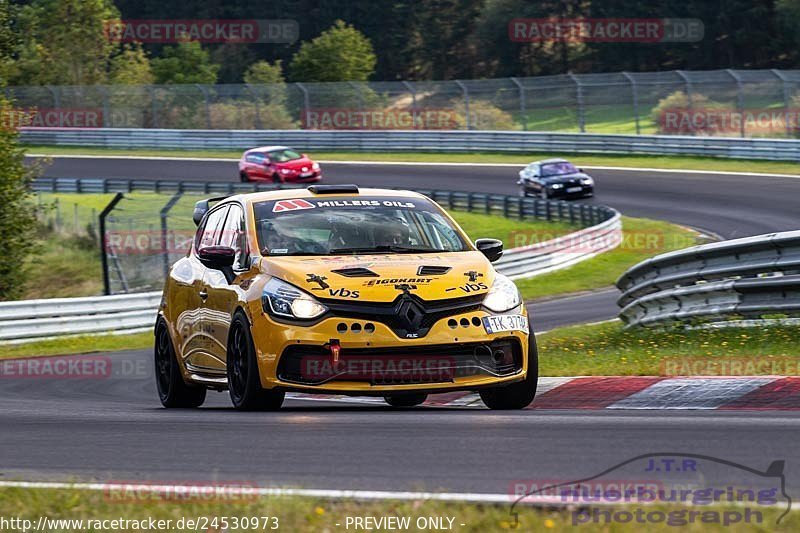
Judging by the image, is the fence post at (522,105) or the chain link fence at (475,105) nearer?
the chain link fence at (475,105)

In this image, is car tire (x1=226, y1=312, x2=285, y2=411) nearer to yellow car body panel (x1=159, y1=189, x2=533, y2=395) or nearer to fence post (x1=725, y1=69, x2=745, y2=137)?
yellow car body panel (x1=159, y1=189, x2=533, y2=395)

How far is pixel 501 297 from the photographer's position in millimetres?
8969

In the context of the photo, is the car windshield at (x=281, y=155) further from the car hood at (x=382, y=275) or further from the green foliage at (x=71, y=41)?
the car hood at (x=382, y=275)

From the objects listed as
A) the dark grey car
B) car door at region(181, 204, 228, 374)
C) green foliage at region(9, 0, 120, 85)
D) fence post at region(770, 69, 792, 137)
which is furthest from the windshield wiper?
green foliage at region(9, 0, 120, 85)

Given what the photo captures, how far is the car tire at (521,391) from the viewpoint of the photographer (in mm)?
9070

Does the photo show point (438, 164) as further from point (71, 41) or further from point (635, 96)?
point (71, 41)

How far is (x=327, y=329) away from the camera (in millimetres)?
8531

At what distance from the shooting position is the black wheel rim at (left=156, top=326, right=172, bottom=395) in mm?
11102

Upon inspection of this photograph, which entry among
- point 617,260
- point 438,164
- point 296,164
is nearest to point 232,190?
point 296,164

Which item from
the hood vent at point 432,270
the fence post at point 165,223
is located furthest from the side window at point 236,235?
the fence post at point 165,223

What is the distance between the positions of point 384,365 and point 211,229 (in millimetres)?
2901

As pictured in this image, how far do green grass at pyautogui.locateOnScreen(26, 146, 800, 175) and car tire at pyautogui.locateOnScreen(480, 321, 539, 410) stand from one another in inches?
1266

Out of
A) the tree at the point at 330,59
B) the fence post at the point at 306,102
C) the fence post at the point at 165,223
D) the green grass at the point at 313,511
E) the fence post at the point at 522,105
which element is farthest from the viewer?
the tree at the point at 330,59

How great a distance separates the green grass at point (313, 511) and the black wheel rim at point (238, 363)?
3.48 m
